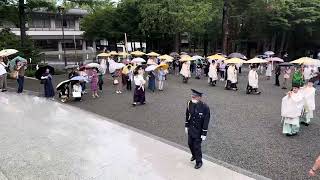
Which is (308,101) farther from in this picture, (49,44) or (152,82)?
(49,44)

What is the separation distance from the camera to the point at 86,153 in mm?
9617

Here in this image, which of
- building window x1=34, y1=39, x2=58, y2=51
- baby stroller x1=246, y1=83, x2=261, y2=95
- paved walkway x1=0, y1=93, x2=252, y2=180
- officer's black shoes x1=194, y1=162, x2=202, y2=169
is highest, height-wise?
building window x1=34, y1=39, x2=58, y2=51

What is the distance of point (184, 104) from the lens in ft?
53.1

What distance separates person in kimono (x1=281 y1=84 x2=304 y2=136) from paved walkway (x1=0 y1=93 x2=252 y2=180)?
343cm

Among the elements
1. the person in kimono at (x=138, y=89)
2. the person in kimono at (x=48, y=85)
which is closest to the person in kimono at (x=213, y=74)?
the person in kimono at (x=138, y=89)

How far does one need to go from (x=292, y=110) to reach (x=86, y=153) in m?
5.86

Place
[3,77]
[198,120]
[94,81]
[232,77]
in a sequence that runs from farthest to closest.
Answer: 1. [232,77]
2. [3,77]
3. [94,81]
4. [198,120]

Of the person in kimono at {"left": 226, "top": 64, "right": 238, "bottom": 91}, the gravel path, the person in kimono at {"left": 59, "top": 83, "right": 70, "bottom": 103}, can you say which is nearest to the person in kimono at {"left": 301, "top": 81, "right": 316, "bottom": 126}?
the gravel path

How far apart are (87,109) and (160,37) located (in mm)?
27622

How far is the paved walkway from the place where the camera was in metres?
8.16

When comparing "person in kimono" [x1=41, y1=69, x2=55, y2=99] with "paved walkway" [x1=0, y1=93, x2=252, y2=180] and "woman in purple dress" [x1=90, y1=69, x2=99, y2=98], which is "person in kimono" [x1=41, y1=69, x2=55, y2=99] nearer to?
"woman in purple dress" [x1=90, y1=69, x2=99, y2=98]

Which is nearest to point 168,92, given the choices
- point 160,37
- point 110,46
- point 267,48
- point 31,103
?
point 31,103

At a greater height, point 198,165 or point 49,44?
point 49,44

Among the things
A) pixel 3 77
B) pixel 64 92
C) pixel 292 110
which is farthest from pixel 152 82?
pixel 292 110
